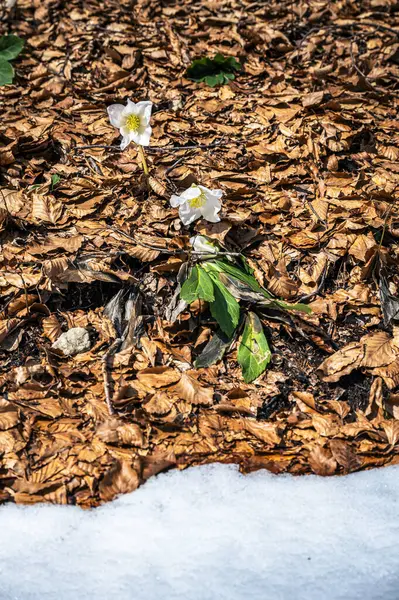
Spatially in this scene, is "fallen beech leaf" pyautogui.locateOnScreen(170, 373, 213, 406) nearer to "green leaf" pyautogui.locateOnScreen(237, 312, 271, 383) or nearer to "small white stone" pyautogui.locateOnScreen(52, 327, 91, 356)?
"green leaf" pyautogui.locateOnScreen(237, 312, 271, 383)

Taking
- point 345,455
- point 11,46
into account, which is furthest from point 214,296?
point 11,46

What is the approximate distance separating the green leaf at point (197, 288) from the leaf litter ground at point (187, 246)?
146 millimetres

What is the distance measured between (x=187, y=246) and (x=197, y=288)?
37 centimetres

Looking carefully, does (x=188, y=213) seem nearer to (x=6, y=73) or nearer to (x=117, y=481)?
(x=117, y=481)

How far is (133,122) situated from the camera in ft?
8.51

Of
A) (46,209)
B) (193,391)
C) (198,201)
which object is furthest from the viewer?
(46,209)

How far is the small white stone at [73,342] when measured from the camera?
2.31 m

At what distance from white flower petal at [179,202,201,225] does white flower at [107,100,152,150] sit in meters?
0.35

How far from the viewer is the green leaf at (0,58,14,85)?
3308 millimetres

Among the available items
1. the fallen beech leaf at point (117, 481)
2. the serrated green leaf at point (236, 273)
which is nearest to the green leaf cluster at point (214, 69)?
the serrated green leaf at point (236, 273)

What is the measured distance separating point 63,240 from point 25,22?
7.90 ft

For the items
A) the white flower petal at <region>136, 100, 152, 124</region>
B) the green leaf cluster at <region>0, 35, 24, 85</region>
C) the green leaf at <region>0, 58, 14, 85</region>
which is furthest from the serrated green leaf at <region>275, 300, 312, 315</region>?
the green leaf cluster at <region>0, 35, 24, 85</region>

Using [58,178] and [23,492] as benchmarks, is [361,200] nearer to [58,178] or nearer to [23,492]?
[58,178]

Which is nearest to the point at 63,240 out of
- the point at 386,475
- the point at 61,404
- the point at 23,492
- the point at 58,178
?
the point at 58,178
